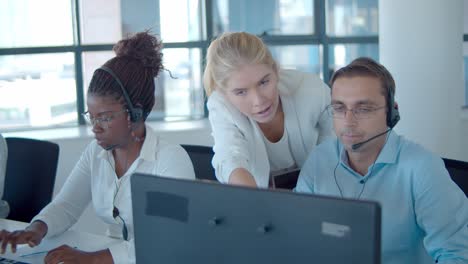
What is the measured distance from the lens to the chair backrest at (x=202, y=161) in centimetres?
210

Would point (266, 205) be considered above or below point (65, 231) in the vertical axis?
above

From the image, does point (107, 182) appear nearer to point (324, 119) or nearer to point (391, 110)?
point (324, 119)

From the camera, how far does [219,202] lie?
0.87 metres

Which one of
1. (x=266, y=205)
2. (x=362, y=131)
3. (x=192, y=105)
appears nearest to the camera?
(x=266, y=205)

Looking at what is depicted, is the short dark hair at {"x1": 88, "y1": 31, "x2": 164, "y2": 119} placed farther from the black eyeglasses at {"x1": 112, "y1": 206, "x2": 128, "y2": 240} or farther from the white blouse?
the black eyeglasses at {"x1": 112, "y1": 206, "x2": 128, "y2": 240}

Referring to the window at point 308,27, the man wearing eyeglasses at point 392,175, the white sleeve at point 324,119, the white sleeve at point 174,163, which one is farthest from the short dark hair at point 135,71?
the window at point 308,27

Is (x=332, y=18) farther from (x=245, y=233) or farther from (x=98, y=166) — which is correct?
(x=245, y=233)

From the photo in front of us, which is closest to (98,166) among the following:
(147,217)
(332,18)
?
(147,217)

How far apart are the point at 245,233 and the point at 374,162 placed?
71 centimetres

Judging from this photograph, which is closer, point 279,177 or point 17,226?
point 279,177

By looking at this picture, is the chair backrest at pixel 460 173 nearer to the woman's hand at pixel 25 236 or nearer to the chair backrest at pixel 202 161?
the chair backrest at pixel 202 161

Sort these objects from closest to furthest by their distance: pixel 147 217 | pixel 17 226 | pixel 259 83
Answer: pixel 147 217, pixel 259 83, pixel 17 226

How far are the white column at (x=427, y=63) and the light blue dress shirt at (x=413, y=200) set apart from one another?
6.21 feet

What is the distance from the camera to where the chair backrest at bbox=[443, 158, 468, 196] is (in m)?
1.60
